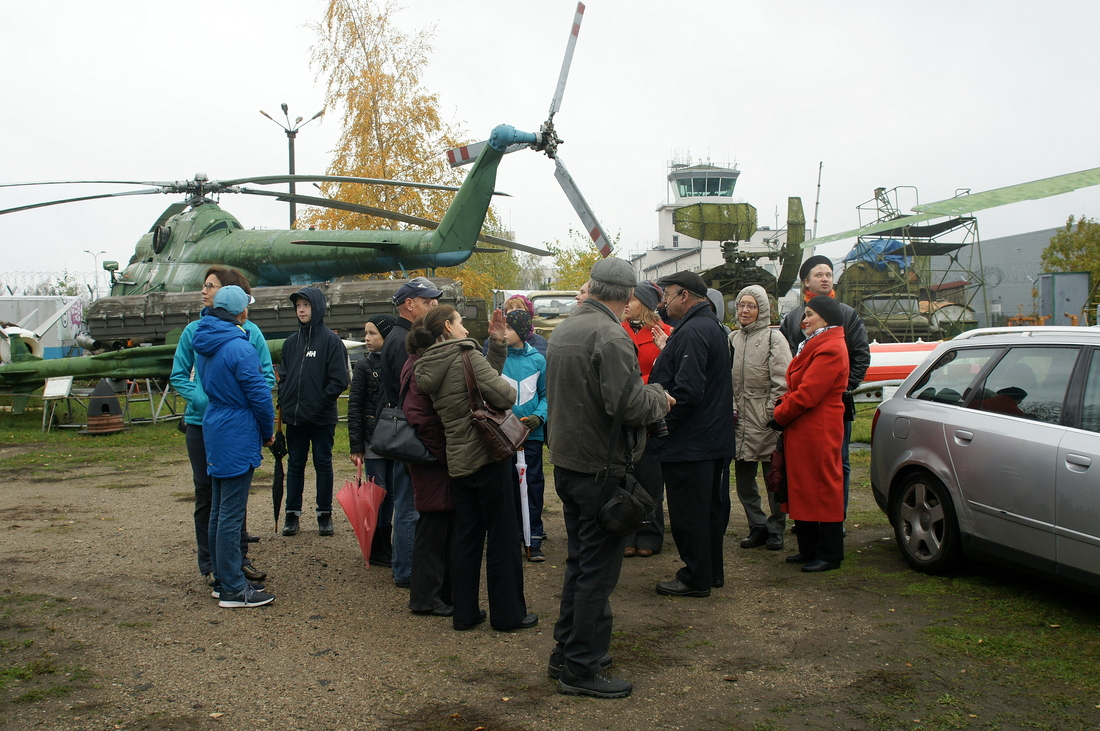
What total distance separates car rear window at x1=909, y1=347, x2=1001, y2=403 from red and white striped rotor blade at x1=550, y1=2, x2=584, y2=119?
26.2ft

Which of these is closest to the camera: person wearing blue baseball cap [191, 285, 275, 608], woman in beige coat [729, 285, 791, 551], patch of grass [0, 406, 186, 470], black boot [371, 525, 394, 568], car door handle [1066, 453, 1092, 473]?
car door handle [1066, 453, 1092, 473]

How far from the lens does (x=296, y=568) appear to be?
5.36 m

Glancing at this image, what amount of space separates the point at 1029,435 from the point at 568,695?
2.80 meters

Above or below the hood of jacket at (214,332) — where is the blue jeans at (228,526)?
below

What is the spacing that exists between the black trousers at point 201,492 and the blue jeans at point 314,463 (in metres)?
→ 1.28

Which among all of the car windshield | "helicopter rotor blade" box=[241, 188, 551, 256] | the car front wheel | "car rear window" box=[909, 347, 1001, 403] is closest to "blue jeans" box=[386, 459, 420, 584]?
the car front wheel

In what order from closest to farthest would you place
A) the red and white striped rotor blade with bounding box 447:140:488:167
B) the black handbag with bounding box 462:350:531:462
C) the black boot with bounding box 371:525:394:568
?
the black handbag with bounding box 462:350:531:462
the black boot with bounding box 371:525:394:568
the red and white striped rotor blade with bounding box 447:140:488:167

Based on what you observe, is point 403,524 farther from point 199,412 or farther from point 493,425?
point 199,412

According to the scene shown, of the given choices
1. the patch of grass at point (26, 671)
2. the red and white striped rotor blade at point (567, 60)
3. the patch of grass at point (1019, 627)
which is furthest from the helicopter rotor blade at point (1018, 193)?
the patch of grass at point (26, 671)

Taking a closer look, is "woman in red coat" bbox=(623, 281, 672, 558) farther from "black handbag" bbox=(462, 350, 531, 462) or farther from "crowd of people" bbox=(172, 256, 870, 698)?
"black handbag" bbox=(462, 350, 531, 462)

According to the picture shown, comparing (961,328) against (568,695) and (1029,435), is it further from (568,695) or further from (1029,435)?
(568,695)

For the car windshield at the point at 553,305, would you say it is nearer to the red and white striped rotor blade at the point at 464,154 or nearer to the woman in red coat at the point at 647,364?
the red and white striped rotor blade at the point at 464,154

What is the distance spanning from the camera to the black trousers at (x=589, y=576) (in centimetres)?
338

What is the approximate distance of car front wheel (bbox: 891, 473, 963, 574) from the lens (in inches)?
182
